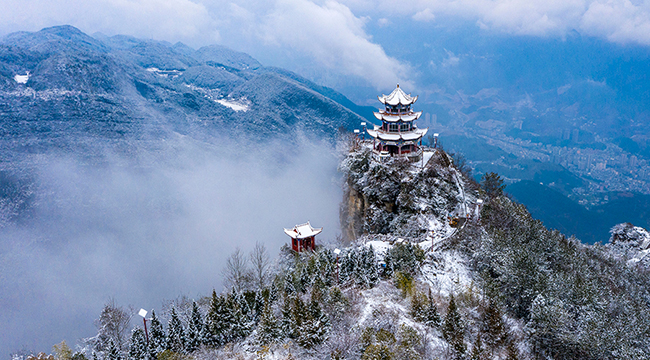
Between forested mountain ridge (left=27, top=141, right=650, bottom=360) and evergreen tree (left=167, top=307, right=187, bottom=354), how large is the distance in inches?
2.7

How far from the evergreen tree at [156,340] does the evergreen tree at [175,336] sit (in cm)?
40

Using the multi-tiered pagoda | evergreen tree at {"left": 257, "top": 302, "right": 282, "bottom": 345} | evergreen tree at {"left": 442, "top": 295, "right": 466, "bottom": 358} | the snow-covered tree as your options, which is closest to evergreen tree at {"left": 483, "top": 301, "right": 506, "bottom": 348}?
evergreen tree at {"left": 442, "top": 295, "right": 466, "bottom": 358}

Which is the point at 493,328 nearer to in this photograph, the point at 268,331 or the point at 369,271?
the point at 369,271

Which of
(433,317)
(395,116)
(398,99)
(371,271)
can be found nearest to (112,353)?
(371,271)

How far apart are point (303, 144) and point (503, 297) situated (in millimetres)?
163782

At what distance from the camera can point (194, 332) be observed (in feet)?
83.6

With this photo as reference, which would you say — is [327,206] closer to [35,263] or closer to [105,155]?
[35,263]

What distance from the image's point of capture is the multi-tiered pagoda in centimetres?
5619

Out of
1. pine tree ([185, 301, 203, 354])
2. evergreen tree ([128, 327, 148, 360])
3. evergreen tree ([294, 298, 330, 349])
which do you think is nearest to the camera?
evergreen tree ([294, 298, 330, 349])

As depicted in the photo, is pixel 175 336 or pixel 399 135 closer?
pixel 175 336

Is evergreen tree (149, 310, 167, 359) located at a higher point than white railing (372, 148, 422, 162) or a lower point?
lower

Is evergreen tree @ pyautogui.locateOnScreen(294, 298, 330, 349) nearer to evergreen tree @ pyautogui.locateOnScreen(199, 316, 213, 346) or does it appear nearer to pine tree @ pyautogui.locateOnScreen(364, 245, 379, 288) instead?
evergreen tree @ pyautogui.locateOnScreen(199, 316, 213, 346)

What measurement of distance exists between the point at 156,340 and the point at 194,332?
270cm

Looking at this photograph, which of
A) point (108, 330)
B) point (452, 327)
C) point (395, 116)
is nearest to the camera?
point (452, 327)
